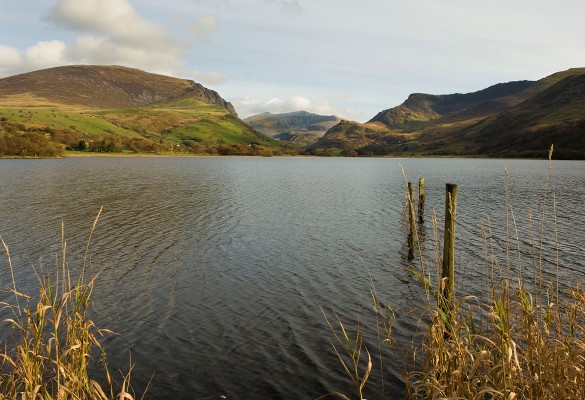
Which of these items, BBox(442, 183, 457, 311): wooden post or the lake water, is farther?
BBox(442, 183, 457, 311): wooden post

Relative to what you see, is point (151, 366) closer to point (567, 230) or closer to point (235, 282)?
point (235, 282)

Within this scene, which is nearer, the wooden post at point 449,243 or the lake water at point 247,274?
the lake water at point 247,274

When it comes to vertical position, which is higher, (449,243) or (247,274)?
(449,243)

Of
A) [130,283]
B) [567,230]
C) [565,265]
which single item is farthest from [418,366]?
[567,230]

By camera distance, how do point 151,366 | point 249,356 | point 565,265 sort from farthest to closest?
1. point 565,265
2. point 249,356
3. point 151,366

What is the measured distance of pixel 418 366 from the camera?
39.9 ft

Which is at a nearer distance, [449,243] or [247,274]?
[449,243]

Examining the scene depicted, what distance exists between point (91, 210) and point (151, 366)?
3330 centimetres

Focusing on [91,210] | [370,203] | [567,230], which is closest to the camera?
[567,230]

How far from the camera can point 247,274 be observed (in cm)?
2141

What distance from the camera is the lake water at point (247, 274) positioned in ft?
39.4

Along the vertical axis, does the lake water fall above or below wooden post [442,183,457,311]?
below

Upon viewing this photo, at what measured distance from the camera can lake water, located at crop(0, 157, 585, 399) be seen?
12.0 m

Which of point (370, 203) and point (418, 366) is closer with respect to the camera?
point (418, 366)
